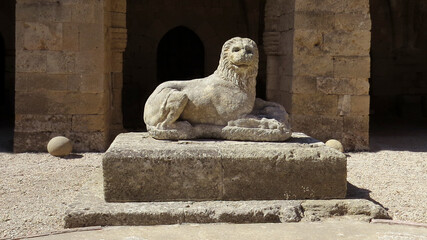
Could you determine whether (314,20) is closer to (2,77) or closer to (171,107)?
(171,107)

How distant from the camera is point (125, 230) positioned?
15.1ft

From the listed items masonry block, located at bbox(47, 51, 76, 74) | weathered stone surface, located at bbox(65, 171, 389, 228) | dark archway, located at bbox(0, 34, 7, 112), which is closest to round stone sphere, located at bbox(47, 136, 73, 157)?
masonry block, located at bbox(47, 51, 76, 74)

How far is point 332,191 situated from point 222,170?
39.6 inches

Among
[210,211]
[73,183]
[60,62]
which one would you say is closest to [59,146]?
[60,62]

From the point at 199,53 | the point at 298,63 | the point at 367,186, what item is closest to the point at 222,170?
the point at 367,186

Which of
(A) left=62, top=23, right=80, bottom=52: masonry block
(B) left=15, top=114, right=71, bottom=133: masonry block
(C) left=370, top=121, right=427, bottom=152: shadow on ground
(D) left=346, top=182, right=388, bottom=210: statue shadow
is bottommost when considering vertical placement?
(D) left=346, top=182, right=388, bottom=210: statue shadow

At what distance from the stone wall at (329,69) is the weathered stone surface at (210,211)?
142 inches

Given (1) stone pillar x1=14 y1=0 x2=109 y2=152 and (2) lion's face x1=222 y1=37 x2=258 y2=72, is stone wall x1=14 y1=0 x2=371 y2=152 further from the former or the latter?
(2) lion's face x1=222 y1=37 x2=258 y2=72

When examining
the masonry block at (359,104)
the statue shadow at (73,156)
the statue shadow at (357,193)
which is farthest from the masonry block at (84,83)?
the statue shadow at (357,193)

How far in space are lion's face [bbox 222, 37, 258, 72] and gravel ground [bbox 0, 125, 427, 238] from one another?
162cm

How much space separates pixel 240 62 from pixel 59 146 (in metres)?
3.20

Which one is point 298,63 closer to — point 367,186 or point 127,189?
point 367,186

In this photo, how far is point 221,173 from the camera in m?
5.10

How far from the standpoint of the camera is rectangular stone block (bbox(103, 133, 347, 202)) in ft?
16.4
